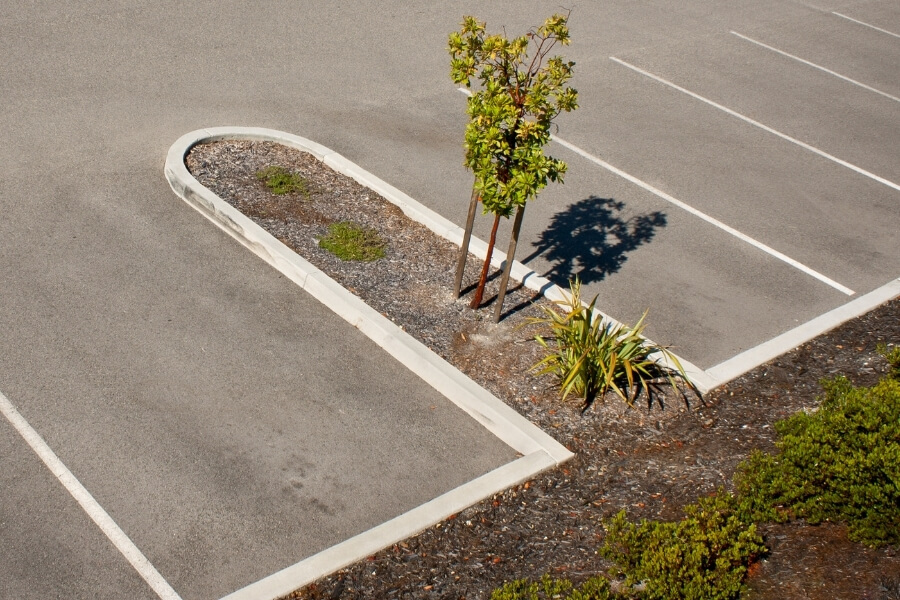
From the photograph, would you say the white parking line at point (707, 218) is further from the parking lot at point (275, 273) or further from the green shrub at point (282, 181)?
the green shrub at point (282, 181)

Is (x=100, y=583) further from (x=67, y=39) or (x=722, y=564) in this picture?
(x=67, y=39)

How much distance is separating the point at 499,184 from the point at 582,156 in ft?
15.0

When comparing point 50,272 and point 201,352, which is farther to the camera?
point 50,272

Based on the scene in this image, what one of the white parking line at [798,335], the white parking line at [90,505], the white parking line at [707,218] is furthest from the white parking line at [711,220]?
the white parking line at [90,505]

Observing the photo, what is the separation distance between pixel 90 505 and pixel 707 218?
7.54 metres

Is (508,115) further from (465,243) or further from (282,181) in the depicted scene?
(282,181)

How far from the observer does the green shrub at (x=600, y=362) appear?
752 cm

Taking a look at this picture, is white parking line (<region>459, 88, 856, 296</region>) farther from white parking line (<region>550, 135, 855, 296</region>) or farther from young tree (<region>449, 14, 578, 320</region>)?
young tree (<region>449, 14, 578, 320</region>)

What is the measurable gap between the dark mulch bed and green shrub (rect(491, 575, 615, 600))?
20 centimetres

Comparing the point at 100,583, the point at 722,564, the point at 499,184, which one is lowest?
the point at 100,583

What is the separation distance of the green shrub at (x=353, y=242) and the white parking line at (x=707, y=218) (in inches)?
142

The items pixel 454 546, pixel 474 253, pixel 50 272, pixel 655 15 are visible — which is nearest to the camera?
pixel 454 546

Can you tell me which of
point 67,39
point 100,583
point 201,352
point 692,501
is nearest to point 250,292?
point 201,352

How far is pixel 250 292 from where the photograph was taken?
8.48 metres
